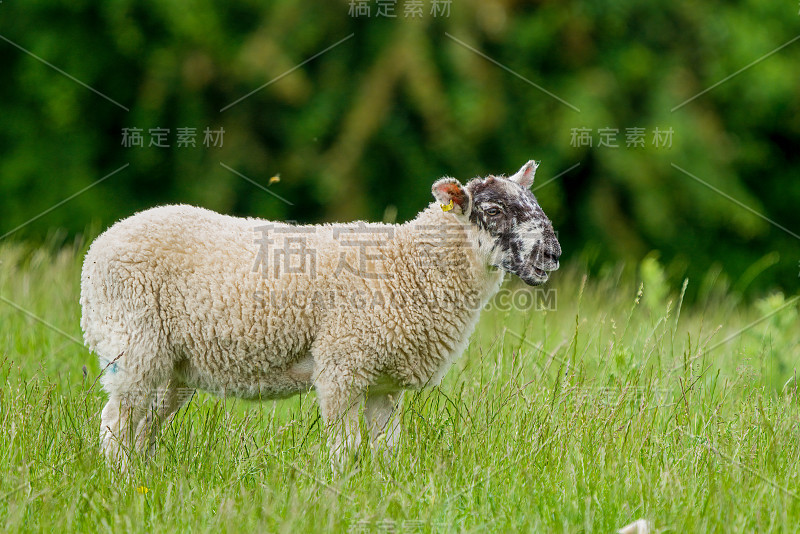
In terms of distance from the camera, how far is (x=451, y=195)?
3.99 m

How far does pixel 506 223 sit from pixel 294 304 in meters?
0.99

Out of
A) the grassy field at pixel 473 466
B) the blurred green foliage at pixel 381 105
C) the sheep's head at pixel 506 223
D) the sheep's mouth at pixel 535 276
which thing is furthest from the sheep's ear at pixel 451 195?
the blurred green foliage at pixel 381 105

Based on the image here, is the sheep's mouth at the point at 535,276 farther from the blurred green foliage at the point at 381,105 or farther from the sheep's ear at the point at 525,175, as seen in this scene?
the blurred green foliage at the point at 381,105

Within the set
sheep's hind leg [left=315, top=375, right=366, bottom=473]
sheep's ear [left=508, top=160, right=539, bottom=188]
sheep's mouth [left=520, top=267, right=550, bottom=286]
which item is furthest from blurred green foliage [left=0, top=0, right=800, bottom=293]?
sheep's hind leg [left=315, top=375, right=366, bottom=473]

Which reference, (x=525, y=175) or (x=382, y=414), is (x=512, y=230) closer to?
(x=525, y=175)

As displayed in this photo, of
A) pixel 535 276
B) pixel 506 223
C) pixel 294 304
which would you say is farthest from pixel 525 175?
pixel 294 304

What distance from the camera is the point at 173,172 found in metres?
11.0

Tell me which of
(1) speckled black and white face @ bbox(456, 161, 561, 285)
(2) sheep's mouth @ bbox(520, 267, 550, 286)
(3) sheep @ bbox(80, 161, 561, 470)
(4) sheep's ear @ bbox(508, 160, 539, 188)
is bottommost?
(3) sheep @ bbox(80, 161, 561, 470)

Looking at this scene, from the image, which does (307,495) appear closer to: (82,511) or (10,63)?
(82,511)

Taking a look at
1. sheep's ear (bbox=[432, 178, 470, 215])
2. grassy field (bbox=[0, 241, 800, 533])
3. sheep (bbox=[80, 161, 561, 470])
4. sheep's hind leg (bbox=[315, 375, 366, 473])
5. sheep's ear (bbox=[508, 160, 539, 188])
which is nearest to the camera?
grassy field (bbox=[0, 241, 800, 533])

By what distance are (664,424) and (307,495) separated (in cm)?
179

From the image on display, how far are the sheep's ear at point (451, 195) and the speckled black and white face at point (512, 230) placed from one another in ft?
0.08

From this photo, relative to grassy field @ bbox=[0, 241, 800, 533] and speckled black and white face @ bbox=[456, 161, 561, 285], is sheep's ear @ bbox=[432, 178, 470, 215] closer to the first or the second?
speckled black and white face @ bbox=[456, 161, 561, 285]

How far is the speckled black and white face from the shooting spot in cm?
387
